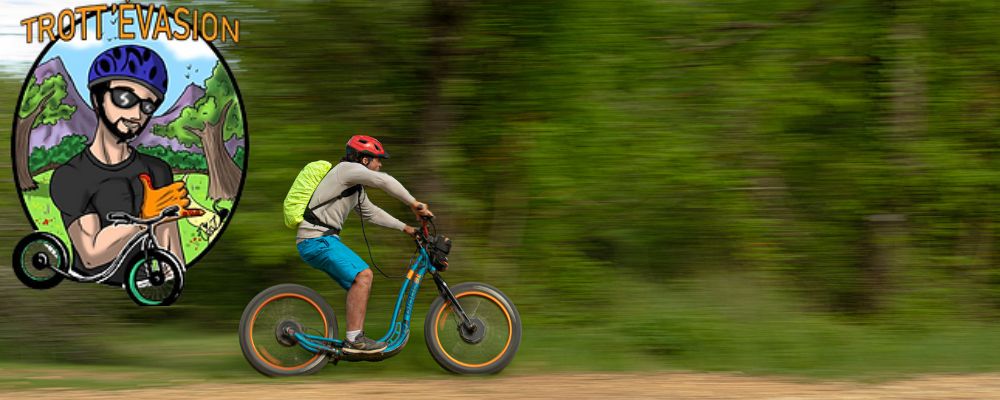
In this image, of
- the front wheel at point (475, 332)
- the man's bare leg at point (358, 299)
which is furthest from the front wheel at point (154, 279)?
the front wheel at point (475, 332)

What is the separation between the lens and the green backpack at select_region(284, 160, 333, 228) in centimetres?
751

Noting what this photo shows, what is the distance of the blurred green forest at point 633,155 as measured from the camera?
378 inches

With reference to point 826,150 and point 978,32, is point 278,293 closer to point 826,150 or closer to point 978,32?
point 826,150

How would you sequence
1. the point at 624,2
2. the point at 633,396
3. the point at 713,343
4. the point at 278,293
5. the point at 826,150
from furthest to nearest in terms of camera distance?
the point at 826,150 → the point at 624,2 → the point at 713,343 → the point at 278,293 → the point at 633,396

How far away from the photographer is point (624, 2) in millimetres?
9680

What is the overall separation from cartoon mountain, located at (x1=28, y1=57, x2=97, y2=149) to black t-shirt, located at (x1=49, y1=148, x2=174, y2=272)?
249 mm

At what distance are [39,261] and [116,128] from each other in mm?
1619

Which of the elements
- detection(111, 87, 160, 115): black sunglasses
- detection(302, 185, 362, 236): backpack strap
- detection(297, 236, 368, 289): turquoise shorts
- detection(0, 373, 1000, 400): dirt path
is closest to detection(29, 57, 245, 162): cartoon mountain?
detection(111, 87, 160, 115): black sunglasses

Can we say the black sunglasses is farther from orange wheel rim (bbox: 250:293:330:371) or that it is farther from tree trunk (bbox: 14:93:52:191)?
orange wheel rim (bbox: 250:293:330:371)

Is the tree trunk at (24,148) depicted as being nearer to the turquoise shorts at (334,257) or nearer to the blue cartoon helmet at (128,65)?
the blue cartoon helmet at (128,65)

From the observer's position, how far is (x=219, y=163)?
10.1m

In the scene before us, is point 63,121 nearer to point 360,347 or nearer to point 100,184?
Answer: point 100,184

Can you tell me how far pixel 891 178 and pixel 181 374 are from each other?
282 inches

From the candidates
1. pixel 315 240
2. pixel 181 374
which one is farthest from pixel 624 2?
pixel 181 374
